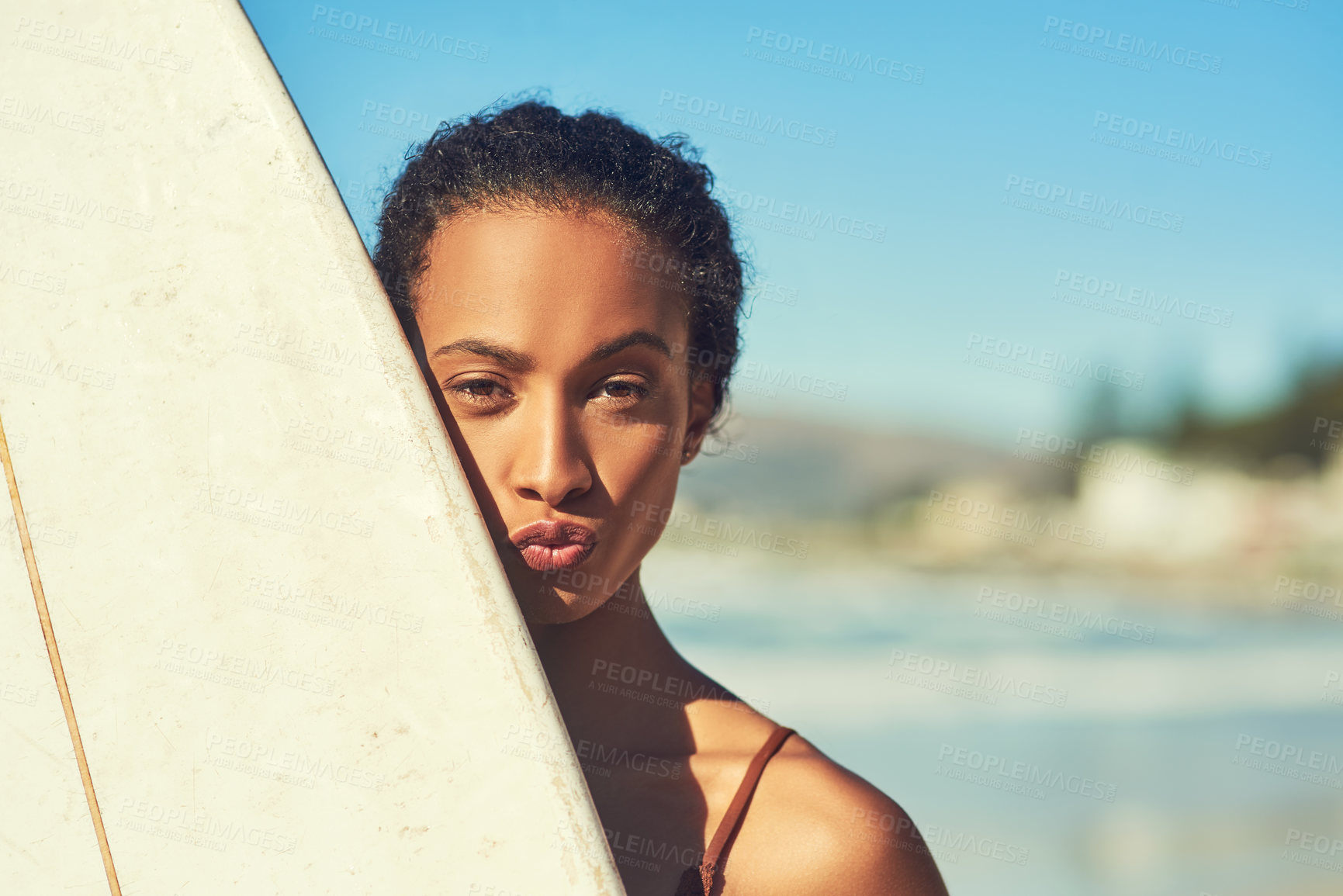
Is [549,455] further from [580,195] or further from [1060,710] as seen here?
[1060,710]

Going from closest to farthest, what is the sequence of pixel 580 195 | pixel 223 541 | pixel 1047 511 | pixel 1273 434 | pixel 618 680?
1. pixel 223 541
2. pixel 580 195
3. pixel 618 680
4. pixel 1047 511
5. pixel 1273 434

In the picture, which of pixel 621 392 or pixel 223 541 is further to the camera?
pixel 621 392

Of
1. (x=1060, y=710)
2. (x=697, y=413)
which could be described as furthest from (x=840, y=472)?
(x=697, y=413)

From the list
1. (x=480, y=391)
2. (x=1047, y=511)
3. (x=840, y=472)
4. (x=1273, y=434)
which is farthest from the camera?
(x=1273, y=434)

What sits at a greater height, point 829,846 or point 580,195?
point 580,195

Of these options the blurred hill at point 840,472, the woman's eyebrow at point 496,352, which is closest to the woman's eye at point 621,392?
→ the woman's eyebrow at point 496,352

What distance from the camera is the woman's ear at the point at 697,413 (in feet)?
5.97

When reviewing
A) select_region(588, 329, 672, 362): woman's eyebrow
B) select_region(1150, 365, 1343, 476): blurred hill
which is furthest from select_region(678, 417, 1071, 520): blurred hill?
select_region(588, 329, 672, 362): woman's eyebrow

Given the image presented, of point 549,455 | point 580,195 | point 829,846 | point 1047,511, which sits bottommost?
point 829,846

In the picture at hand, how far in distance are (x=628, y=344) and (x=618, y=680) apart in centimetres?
65

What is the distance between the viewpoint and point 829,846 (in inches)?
59.9

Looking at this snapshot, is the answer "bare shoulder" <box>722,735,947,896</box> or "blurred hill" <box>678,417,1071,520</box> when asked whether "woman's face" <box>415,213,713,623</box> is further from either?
"blurred hill" <box>678,417,1071,520</box>

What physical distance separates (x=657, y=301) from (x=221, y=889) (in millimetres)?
→ 1047

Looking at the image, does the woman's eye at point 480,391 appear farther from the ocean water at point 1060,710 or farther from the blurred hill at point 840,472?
the blurred hill at point 840,472
